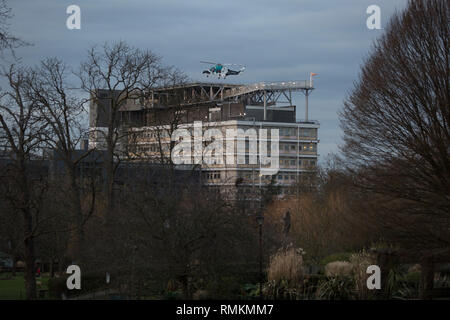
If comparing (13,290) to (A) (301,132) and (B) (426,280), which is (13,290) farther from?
(A) (301,132)

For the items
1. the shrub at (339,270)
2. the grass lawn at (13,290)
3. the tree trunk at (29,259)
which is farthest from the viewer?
the grass lawn at (13,290)

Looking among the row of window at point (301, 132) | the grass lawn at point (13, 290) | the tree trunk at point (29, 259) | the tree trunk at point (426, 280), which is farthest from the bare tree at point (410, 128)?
the row of window at point (301, 132)

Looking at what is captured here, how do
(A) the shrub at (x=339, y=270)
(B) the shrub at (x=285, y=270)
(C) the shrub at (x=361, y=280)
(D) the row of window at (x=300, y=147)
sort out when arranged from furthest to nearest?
(D) the row of window at (x=300, y=147), (A) the shrub at (x=339, y=270), (B) the shrub at (x=285, y=270), (C) the shrub at (x=361, y=280)

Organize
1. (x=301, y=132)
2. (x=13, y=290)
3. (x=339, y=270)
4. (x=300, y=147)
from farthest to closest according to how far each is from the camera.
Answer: (x=300, y=147), (x=301, y=132), (x=13, y=290), (x=339, y=270)

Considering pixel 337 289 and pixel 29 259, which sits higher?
pixel 29 259

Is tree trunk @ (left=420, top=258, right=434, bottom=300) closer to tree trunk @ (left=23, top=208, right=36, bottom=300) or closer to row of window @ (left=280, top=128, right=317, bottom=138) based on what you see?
tree trunk @ (left=23, top=208, right=36, bottom=300)

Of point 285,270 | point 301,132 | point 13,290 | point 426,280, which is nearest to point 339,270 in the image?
point 285,270

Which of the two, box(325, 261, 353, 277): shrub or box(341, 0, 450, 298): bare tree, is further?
box(325, 261, 353, 277): shrub

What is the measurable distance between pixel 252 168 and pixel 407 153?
63949 millimetres

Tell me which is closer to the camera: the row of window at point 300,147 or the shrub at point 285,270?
the shrub at point 285,270

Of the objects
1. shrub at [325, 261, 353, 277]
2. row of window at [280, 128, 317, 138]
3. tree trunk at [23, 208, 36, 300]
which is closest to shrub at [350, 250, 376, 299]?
shrub at [325, 261, 353, 277]

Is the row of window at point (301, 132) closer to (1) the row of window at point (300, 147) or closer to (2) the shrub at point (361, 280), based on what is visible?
(1) the row of window at point (300, 147)

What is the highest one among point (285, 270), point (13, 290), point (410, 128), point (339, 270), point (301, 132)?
point (301, 132)
